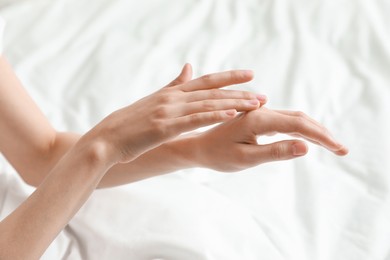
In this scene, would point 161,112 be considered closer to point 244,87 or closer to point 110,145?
point 110,145

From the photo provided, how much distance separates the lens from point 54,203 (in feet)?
3.03

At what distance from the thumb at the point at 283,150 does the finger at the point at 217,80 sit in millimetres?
109

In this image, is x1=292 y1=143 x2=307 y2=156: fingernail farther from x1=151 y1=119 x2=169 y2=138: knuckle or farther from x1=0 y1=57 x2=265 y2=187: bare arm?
x1=0 y1=57 x2=265 y2=187: bare arm

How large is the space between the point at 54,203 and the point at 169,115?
0.62ft

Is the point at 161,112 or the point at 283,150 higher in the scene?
the point at 161,112

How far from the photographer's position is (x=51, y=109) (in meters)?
1.46

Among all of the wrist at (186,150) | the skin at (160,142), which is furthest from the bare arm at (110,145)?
the wrist at (186,150)

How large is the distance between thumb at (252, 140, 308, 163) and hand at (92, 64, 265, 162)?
62 millimetres

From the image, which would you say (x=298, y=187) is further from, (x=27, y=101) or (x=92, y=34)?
(x=92, y=34)

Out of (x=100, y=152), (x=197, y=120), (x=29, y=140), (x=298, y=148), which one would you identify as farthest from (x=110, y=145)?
(x=29, y=140)

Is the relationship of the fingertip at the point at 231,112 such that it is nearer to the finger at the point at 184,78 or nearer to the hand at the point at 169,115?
the hand at the point at 169,115

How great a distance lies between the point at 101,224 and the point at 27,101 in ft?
0.84

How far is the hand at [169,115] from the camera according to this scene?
875 mm

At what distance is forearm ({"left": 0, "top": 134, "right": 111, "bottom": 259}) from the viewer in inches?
36.1
